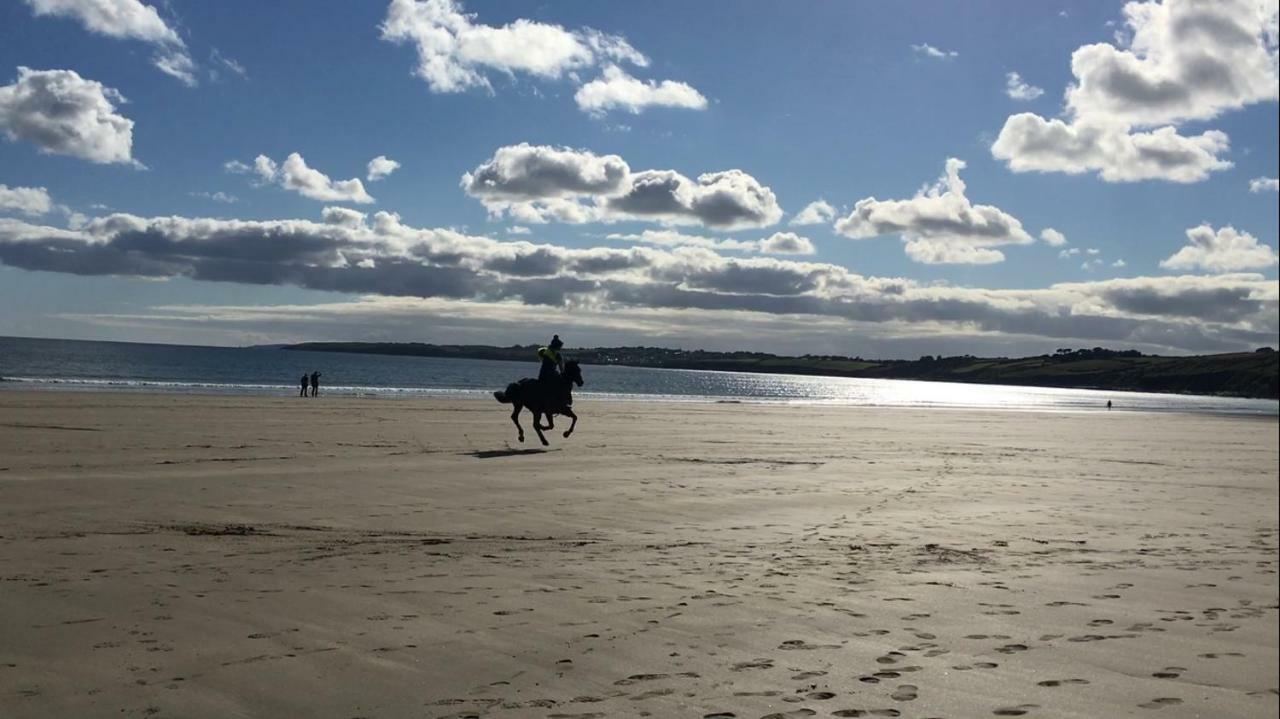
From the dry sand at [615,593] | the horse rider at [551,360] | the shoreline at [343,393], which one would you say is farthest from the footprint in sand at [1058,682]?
the shoreline at [343,393]

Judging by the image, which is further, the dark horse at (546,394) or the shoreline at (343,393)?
the shoreline at (343,393)

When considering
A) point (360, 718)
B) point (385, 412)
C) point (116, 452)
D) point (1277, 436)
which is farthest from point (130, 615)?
point (1277, 436)

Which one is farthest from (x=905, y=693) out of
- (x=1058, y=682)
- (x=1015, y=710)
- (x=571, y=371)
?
(x=571, y=371)

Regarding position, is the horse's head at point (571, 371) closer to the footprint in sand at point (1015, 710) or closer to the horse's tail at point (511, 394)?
the horse's tail at point (511, 394)

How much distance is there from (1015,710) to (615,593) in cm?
333

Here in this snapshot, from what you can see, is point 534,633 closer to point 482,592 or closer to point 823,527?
point 482,592

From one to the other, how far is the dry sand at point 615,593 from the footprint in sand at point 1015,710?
Result: 16 mm

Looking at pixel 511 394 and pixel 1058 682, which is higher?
pixel 511 394

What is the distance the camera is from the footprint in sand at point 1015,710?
475 centimetres

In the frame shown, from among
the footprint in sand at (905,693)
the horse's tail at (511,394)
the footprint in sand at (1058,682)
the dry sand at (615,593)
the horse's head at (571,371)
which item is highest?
the horse's head at (571,371)

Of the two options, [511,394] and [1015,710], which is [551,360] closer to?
[511,394]

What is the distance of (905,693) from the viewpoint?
501 cm

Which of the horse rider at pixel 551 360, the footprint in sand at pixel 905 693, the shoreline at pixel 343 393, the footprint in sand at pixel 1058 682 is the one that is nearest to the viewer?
the footprint in sand at pixel 905 693

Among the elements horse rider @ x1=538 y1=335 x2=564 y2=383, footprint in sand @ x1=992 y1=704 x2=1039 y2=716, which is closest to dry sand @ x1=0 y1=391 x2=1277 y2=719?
footprint in sand @ x1=992 y1=704 x2=1039 y2=716
